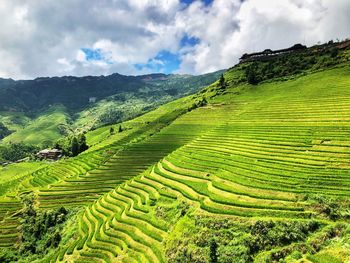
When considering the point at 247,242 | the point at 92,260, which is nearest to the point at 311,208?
the point at 247,242

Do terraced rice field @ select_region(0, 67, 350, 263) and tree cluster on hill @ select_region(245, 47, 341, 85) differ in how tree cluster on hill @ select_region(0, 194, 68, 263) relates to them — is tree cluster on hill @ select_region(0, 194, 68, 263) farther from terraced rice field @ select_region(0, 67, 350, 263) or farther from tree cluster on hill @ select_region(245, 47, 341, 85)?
tree cluster on hill @ select_region(245, 47, 341, 85)

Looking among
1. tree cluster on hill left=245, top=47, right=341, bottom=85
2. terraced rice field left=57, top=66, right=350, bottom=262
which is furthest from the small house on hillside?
terraced rice field left=57, top=66, right=350, bottom=262

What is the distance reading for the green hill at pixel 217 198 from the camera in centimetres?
3050

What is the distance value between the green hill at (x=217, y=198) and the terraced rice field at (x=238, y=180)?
17 cm

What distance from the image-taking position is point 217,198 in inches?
1652

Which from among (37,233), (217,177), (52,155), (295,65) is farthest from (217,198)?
(52,155)

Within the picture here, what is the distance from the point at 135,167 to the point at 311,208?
49259mm

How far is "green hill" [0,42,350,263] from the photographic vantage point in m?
30.5

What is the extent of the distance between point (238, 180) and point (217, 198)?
194 inches

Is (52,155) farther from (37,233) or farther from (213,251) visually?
(213,251)

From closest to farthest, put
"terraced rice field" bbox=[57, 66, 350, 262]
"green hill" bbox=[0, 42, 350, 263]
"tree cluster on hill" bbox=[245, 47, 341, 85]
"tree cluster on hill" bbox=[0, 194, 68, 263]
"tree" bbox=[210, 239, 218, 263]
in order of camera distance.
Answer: "tree" bbox=[210, 239, 218, 263] < "green hill" bbox=[0, 42, 350, 263] < "terraced rice field" bbox=[57, 66, 350, 262] < "tree cluster on hill" bbox=[0, 194, 68, 263] < "tree cluster on hill" bbox=[245, 47, 341, 85]

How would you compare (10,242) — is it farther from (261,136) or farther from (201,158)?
(261,136)

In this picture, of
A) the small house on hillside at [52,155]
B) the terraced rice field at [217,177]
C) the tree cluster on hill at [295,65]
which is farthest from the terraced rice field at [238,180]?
the small house on hillside at [52,155]

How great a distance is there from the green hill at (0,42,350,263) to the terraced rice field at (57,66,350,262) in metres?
0.17
